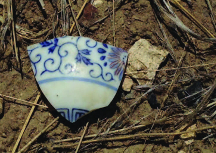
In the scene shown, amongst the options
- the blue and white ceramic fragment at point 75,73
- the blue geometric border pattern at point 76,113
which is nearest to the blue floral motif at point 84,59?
the blue and white ceramic fragment at point 75,73

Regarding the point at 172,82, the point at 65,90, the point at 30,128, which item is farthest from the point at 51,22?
the point at 172,82

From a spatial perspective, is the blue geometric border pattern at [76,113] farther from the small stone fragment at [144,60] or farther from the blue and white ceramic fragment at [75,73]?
the small stone fragment at [144,60]

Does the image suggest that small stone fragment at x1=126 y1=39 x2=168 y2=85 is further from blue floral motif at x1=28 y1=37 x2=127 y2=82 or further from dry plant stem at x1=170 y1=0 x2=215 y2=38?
dry plant stem at x1=170 y1=0 x2=215 y2=38

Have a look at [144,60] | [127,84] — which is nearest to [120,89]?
[127,84]

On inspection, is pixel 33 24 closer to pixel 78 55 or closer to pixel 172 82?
pixel 78 55

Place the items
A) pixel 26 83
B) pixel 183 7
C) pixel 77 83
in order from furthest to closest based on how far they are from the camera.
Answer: pixel 183 7 → pixel 26 83 → pixel 77 83

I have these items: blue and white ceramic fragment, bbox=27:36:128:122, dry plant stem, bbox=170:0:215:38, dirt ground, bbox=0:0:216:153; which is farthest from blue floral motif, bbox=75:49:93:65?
dry plant stem, bbox=170:0:215:38

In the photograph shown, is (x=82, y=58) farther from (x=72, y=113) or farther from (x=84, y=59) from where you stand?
(x=72, y=113)
